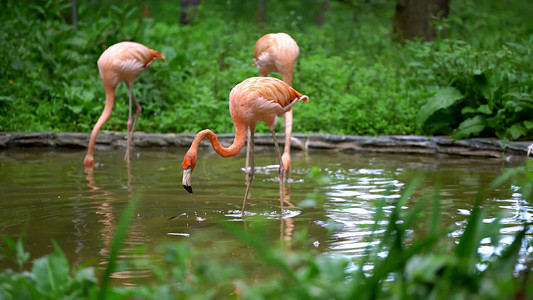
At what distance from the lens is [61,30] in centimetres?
1145

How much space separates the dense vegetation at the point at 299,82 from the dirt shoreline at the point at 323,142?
7.5 inches

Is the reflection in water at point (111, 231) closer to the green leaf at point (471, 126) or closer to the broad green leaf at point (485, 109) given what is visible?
the green leaf at point (471, 126)

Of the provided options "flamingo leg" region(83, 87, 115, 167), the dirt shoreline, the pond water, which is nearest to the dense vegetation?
the dirt shoreline

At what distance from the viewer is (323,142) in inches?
335

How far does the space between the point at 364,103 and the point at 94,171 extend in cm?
395

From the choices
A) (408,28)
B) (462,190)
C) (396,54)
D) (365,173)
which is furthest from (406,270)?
(408,28)

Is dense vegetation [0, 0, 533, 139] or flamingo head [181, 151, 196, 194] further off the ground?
dense vegetation [0, 0, 533, 139]

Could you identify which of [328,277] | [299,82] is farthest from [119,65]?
[328,277]

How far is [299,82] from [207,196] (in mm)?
4784

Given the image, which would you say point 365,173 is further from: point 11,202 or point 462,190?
point 11,202

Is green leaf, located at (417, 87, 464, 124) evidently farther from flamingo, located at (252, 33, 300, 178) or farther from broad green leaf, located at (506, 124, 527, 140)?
flamingo, located at (252, 33, 300, 178)

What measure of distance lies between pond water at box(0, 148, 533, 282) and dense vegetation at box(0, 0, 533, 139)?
0.71m

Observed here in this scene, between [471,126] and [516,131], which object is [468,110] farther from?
[516,131]

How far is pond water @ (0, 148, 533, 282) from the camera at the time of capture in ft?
14.4
